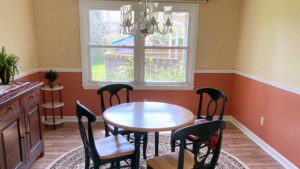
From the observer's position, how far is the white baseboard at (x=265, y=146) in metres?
2.70

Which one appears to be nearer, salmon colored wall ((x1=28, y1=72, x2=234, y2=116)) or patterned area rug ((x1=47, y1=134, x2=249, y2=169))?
patterned area rug ((x1=47, y1=134, x2=249, y2=169))

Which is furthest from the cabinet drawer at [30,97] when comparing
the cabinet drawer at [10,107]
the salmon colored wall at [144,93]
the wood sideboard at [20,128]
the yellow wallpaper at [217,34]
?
the yellow wallpaper at [217,34]

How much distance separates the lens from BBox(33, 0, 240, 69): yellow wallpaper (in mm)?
3609

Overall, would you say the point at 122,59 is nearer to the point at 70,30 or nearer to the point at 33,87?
the point at 70,30

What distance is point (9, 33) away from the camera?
2900 mm

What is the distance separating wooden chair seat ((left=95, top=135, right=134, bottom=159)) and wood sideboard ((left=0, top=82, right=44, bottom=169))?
77 cm

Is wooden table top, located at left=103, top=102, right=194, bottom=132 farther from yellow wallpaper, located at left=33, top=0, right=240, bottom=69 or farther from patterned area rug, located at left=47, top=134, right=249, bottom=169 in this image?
yellow wallpaper, located at left=33, top=0, right=240, bottom=69

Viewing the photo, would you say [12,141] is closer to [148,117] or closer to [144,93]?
[148,117]

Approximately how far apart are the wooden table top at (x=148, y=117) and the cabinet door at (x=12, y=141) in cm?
84

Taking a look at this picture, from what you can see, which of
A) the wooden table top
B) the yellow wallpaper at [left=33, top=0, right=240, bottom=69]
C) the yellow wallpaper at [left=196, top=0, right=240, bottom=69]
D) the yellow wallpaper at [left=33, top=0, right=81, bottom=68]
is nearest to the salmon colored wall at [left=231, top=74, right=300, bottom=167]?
the yellow wallpaper at [left=196, top=0, right=240, bottom=69]

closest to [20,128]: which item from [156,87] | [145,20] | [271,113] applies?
[145,20]

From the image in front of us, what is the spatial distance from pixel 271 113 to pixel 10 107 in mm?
3105

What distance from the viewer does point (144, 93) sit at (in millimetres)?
4004

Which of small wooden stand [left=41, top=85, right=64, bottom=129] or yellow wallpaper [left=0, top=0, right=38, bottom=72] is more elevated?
yellow wallpaper [left=0, top=0, right=38, bottom=72]
